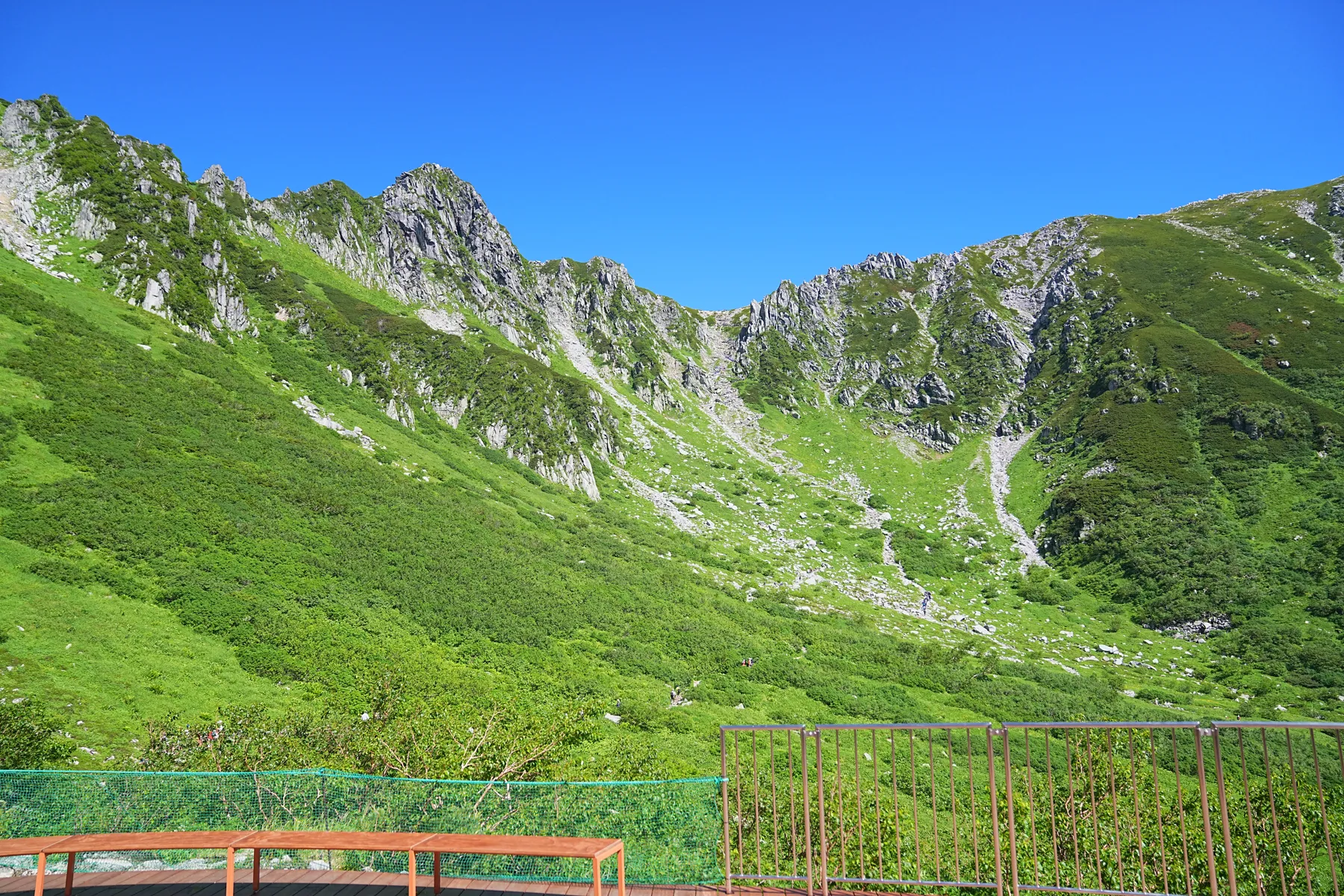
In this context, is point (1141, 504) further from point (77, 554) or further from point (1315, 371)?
point (77, 554)

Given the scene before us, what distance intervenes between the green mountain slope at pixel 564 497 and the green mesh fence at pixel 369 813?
316 cm

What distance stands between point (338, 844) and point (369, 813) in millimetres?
4234

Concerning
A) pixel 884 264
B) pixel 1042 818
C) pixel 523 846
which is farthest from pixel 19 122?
pixel 884 264

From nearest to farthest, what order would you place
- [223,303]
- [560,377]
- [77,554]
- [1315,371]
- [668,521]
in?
[77,554]
[223,303]
[668,521]
[1315,371]
[560,377]

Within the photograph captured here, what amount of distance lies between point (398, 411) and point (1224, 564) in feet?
228

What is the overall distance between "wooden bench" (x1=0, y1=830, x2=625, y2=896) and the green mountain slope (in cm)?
662

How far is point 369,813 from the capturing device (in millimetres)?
11148

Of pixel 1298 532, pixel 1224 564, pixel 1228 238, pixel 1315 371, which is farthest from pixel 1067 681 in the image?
pixel 1228 238

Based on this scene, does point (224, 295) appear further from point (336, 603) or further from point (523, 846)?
point (523, 846)

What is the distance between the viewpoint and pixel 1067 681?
127 ft

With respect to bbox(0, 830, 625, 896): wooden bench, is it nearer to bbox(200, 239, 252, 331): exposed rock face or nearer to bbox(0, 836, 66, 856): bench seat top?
bbox(0, 836, 66, 856): bench seat top

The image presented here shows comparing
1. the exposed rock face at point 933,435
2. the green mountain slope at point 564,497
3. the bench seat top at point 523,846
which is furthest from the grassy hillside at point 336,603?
the exposed rock face at point 933,435

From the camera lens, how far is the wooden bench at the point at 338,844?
7.09 m

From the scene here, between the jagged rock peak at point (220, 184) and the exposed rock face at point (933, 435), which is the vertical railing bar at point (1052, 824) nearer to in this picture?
the exposed rock face at point (933, 435)
